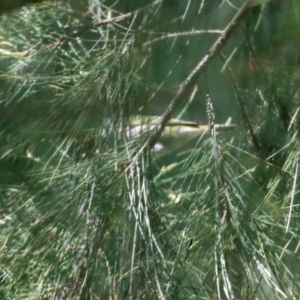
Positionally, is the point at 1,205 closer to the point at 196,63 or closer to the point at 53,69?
the point at 53,69

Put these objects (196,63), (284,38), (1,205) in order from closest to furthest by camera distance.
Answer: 1. (284,38)
2. (196,63)
3. (1,205)

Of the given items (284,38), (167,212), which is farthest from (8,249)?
(284,38)

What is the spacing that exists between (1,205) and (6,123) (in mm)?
131

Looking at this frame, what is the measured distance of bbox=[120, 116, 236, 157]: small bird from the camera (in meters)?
0.60

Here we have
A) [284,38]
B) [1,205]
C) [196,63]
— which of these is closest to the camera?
[284,38]

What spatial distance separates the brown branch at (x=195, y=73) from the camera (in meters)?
0.52

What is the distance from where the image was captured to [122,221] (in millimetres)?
557

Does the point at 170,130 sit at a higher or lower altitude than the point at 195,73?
lower

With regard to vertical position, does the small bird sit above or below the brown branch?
below

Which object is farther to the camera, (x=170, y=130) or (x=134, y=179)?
(x=170, y=130)

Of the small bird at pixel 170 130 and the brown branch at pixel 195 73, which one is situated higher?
the brown branch at pixel 195 73

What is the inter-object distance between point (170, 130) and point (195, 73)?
0.15 metres

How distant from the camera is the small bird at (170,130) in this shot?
1.95 ft

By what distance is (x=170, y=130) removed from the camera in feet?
2.20
